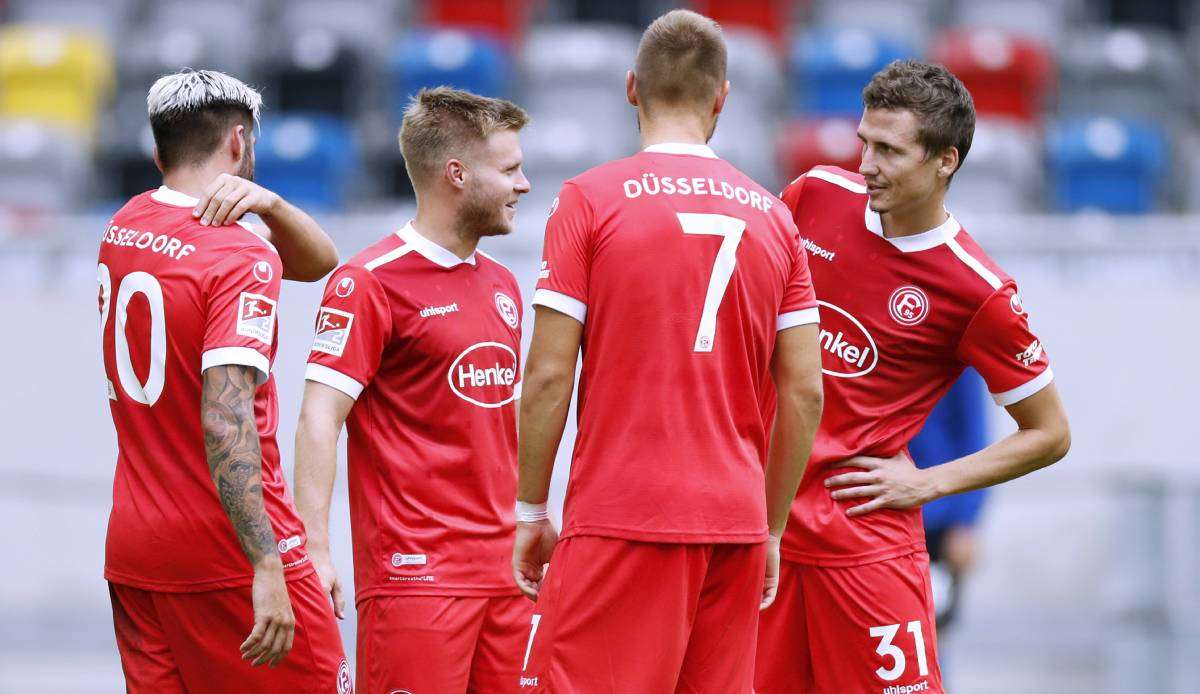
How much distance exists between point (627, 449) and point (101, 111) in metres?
9.80

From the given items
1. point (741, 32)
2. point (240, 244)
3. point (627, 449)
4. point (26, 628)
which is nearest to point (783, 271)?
point (627, 449)

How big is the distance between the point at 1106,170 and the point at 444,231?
8086mm

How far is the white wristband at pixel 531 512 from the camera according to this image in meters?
3.78

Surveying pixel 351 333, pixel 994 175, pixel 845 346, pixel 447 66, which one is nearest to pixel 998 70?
pixel 994 175

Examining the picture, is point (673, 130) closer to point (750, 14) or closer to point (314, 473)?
point (314, 473)

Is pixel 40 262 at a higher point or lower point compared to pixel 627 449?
higher

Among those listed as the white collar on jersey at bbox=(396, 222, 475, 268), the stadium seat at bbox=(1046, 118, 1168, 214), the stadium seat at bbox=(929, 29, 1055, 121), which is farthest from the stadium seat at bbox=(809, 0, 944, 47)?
the white collar on jersey at bbox=(396, 222, 475, 268)

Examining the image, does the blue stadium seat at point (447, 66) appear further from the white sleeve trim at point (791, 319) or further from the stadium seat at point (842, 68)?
the white sleeve trim at point (791, 319)

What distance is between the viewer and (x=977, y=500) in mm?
6355

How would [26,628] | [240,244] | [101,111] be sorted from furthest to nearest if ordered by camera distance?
1. [101,111]
2. [26,628]
3. [240,244]

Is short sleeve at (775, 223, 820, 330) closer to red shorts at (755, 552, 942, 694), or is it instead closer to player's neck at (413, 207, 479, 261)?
red shorts at (755, 552, 942, 694)

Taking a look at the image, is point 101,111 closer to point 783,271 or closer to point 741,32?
point 741,32

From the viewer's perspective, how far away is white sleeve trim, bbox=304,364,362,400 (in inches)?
165

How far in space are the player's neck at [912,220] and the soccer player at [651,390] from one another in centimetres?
68
